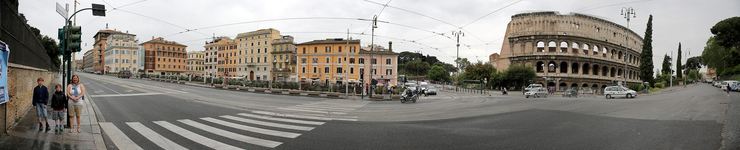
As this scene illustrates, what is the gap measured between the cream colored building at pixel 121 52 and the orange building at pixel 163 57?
3.24 meters

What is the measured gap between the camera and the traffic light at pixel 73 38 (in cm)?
1070

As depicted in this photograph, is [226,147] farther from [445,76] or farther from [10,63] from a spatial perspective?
[445,76]

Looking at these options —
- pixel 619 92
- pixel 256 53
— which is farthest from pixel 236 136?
pixel 256 53

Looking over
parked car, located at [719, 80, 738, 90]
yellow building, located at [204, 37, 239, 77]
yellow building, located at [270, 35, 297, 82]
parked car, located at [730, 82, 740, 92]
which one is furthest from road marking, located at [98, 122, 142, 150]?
yellow building, located at [204, 37, 239, 77]

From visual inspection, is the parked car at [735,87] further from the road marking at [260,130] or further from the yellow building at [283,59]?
the yellow building at [283,59]

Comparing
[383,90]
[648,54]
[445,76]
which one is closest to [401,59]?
[445,76]

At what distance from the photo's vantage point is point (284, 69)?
269 feet

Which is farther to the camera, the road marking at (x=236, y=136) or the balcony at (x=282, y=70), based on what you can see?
the balcony at (x=282, y=70)

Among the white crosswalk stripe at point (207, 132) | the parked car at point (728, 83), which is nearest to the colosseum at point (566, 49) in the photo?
the parked car at point (728, 83)

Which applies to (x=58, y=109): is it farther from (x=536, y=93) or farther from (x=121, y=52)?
(x=121, y=52)

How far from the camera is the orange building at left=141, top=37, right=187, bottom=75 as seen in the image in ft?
371

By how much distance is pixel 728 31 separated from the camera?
13305 mm

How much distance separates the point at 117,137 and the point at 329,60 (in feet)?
218

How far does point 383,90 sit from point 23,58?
2706 cm
